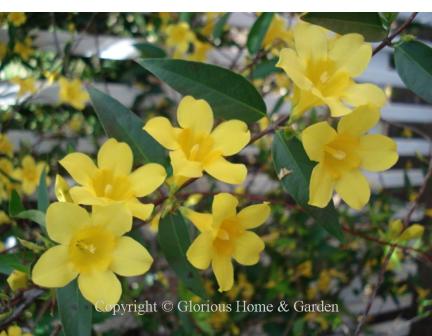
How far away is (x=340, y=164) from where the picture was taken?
0.60 m

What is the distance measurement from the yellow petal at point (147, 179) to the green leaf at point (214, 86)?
0.11 metres

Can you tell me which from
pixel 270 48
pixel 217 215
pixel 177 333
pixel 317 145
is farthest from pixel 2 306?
pixel 270 48

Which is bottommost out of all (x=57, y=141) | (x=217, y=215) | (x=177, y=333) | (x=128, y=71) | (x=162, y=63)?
(x=177, y=333)

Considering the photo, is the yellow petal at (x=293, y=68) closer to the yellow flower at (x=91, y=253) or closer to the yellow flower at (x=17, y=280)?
the yellow flower at (x=91, y=253)

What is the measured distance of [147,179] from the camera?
591mm

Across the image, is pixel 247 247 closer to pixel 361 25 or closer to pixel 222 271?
pixel 222 271

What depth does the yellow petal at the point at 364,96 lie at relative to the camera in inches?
22.8

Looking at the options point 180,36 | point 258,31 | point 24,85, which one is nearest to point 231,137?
point 258,31

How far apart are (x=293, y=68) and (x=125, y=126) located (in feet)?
0.81

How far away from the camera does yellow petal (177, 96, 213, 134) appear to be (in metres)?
0.60

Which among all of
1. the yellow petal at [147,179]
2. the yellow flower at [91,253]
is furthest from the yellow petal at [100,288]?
the yellow petal at [147,179]
